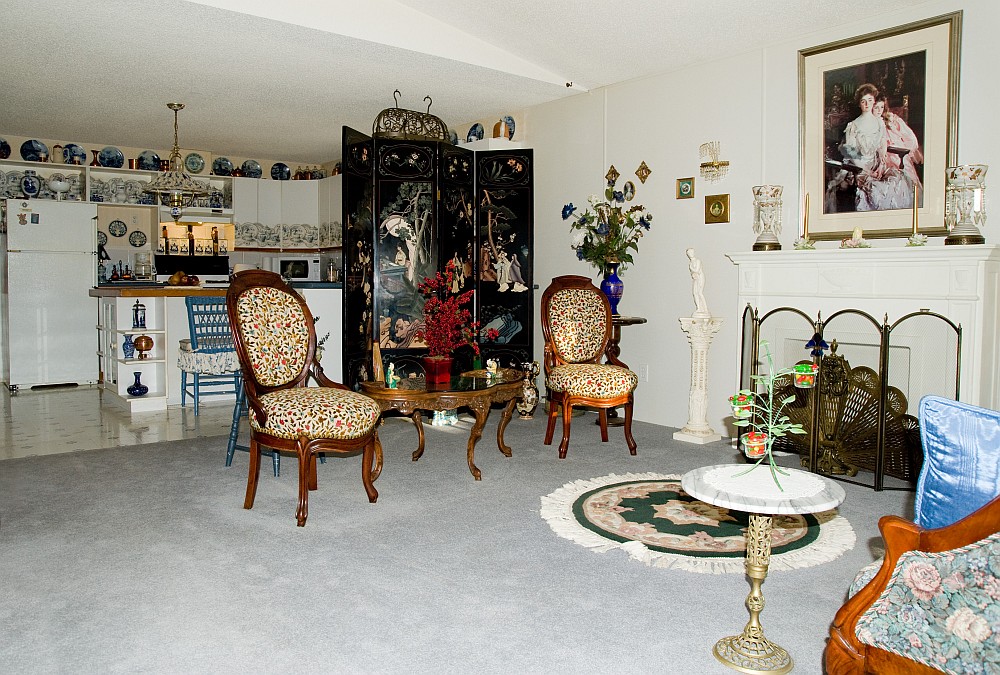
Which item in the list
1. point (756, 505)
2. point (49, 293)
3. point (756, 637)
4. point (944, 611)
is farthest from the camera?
point (49, 293)

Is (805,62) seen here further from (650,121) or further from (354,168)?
(354,168)

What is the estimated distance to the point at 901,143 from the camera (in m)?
4.25

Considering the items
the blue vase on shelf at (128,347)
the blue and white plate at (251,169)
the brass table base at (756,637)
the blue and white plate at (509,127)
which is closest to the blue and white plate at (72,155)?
the blue and white plate at (251,169)

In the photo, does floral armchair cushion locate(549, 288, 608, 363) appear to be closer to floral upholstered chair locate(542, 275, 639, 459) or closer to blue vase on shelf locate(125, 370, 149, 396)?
floral upholstered chair locate(542, 275, 639, 459)

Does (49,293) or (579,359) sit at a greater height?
(49,293)

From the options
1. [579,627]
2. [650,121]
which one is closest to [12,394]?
[650,121]

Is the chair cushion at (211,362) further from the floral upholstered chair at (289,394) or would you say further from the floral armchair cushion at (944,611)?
the floral armchair cushion at (944,611)

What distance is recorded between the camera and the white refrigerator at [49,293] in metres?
7.27

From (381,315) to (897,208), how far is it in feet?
11.5

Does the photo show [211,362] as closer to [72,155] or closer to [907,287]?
[72,155]

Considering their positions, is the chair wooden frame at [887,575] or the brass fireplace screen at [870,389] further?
the brass fireplace screen at [870,389]

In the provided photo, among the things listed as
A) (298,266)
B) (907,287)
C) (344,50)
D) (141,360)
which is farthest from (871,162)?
(298,266)

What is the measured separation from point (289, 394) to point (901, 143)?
3593 mm

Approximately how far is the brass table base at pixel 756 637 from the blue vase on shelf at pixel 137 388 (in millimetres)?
5342
